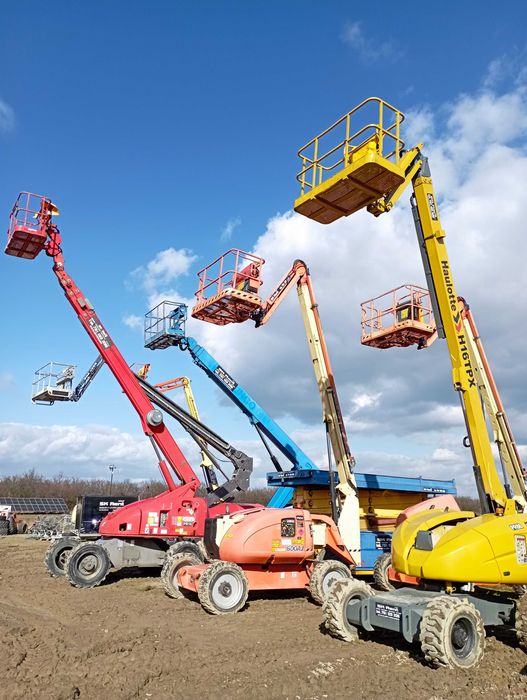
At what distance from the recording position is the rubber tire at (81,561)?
13812mm

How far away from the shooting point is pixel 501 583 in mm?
7730

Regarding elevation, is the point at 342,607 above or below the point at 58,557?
below

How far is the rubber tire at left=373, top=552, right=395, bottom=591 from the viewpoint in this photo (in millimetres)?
13008

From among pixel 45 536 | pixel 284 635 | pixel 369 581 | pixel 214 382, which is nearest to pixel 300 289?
pixel 214 382

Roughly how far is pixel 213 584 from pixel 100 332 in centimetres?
889

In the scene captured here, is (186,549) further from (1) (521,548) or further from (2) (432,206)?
(2) (432,206)

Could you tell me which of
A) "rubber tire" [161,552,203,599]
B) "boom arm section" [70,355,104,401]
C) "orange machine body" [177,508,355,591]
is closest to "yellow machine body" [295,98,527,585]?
"orange machine body" [177,508,355,591]

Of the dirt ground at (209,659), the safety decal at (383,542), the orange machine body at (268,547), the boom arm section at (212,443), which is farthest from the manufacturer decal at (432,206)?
the boom arm section at (212,443)

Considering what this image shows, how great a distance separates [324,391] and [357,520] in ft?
11.0

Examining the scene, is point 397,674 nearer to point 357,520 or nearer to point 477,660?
point 477,660

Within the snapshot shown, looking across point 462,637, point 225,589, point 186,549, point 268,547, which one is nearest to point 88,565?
point 186,549

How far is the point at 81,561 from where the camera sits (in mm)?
14070

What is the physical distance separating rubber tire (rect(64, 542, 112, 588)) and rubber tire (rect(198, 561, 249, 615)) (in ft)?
14.6

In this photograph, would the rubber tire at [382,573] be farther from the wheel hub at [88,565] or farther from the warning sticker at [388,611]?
the wheel hub at [88,565]
